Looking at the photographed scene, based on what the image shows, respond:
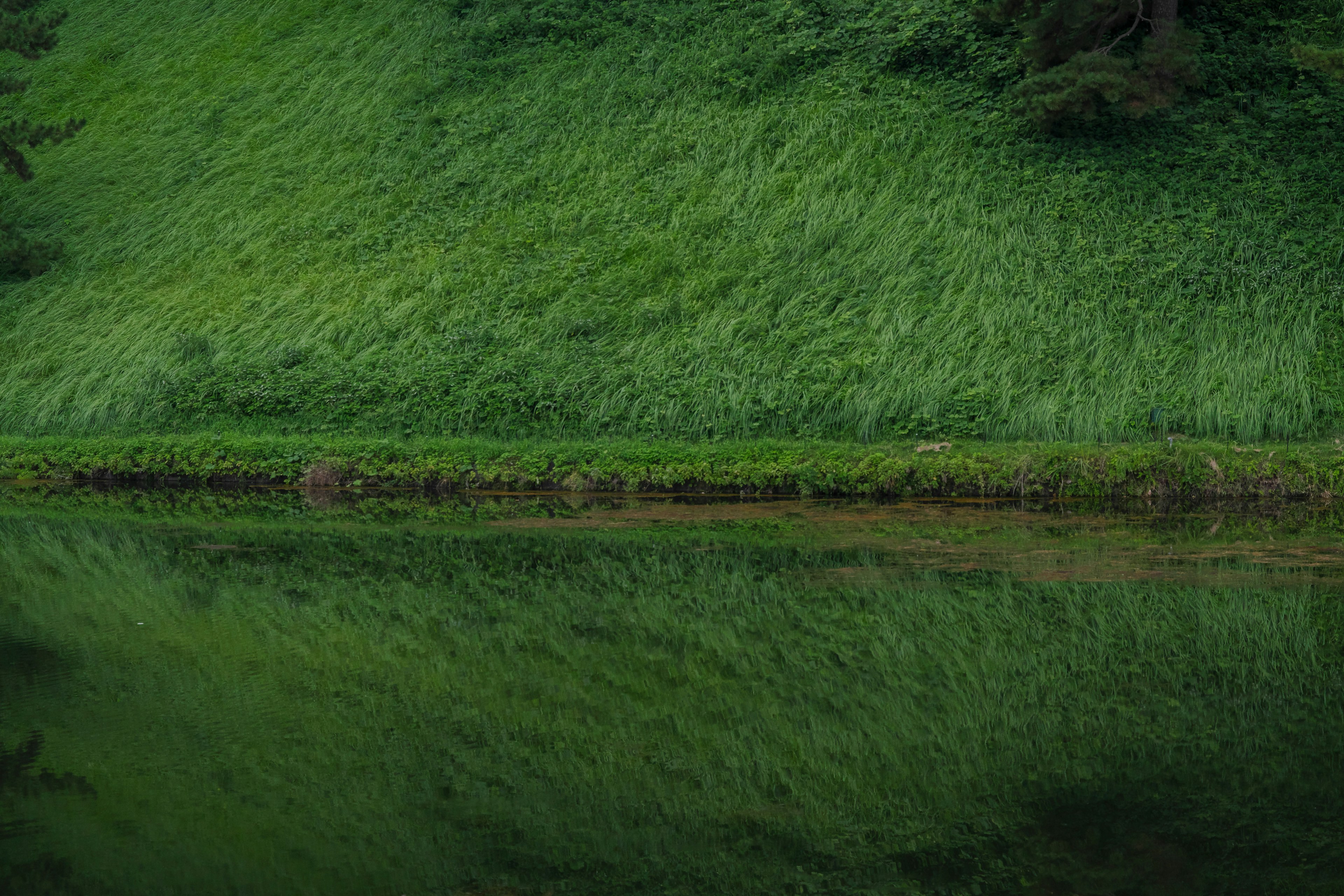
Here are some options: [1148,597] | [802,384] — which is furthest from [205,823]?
[802,384]

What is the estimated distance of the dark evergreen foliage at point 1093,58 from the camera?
15.6m

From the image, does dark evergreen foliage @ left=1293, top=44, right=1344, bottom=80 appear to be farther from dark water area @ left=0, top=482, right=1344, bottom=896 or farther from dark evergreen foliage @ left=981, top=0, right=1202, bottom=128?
dark water area @ left=0, top=482, right=1344, bottom=896

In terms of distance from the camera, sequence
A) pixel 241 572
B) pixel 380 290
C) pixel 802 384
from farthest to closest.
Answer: pixel 380 290, pixel 802 384, pixel 241 572

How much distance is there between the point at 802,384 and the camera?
551 inches

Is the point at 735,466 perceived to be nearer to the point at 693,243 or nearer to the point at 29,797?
the point at 693,243

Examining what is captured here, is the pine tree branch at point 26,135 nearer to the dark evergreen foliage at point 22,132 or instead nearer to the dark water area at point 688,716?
the dark evergreen foliage at point 22,132

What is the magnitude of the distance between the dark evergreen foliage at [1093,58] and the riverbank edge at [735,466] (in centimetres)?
600

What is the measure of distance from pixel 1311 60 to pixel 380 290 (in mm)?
12528

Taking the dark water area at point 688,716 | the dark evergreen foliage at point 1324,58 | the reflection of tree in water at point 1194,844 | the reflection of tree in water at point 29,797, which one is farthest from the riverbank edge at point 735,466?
the reflection of tree in water at point 29,797

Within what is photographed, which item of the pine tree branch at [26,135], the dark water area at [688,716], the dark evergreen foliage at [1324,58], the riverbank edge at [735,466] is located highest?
the pine tree branch at [26,135]

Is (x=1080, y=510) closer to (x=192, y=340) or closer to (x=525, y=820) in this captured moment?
(x=525, y=820)

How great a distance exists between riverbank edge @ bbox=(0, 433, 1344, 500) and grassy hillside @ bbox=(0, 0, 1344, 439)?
35.0 inches

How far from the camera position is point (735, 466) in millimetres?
12336

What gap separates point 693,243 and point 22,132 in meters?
12.5
